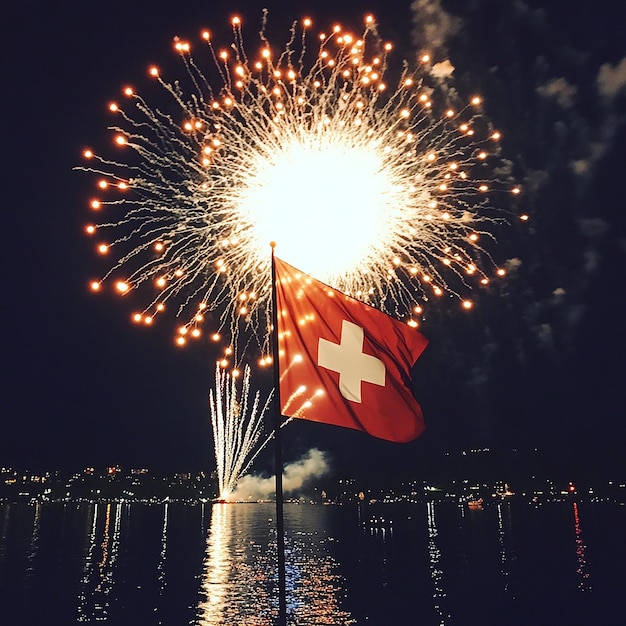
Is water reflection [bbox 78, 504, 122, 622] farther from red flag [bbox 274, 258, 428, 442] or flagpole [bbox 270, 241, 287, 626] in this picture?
flagpole [bbox 270, 241, 287, 626]

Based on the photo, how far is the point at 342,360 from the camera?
9.27 m

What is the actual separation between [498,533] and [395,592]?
2468 inches

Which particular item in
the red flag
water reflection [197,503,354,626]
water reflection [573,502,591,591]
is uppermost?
the red flag

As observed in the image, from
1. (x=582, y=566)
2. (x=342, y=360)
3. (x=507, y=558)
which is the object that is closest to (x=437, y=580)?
(x=582, y=566)

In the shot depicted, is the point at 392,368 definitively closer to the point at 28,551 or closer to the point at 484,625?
the point at 484,625

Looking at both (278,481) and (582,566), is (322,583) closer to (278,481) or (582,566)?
(582,566)

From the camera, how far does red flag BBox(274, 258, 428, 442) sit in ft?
28.9

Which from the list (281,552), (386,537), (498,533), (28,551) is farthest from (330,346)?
(498,533)

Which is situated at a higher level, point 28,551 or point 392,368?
point 392,368

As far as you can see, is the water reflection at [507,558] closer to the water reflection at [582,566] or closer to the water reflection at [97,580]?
the water reflection at [582,566]

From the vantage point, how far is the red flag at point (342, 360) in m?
8.80

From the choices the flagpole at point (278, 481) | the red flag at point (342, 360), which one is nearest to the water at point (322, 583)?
the red flag at point (342, 360)

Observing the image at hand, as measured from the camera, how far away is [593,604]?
38.6 meters

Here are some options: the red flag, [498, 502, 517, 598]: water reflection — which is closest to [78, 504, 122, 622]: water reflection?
[498, 502, 517, 598]: water reflection
